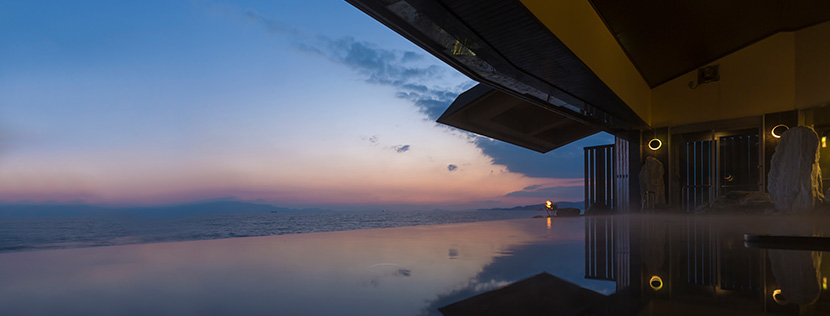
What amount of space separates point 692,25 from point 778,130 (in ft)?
10.8

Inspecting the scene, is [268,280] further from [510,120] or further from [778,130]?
[778,130]

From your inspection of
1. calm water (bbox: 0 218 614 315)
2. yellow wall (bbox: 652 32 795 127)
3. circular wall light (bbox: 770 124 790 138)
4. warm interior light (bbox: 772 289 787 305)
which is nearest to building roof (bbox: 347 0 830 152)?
yellow wall (bbox: 652 32 795 127)

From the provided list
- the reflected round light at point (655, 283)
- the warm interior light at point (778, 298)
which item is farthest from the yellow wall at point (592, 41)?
the warm interior light at point (778, 298)

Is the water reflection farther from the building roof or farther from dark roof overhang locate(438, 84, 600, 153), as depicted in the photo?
dark roof overhang locate(438, 84, 600, 153)

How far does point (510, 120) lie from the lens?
10.7m

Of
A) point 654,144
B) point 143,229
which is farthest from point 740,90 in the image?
point 143,229

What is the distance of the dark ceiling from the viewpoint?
19.7ft

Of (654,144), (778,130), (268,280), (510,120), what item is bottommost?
(268,280)

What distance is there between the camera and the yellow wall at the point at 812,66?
7367mm

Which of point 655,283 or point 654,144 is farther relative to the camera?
point 654,144

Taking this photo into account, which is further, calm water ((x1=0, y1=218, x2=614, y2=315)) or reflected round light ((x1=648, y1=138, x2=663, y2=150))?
reflected round light ((x1=648, y1=138, x2=663, y2=150))

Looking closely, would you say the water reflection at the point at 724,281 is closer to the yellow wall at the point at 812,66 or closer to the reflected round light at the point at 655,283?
the reflected round light at the point at 655,283

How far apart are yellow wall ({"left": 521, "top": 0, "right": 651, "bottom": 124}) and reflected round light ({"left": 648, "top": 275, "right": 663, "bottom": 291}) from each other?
268cm

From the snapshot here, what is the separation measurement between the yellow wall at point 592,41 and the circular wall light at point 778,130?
8.03 ft
